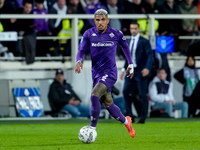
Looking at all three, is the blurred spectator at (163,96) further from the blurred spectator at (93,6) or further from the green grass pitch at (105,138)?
the green grass pitch at (105,138)

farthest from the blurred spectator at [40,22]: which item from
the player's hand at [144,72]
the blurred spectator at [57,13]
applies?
the player's hand at [144,72]

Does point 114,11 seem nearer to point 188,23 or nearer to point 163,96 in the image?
point 188,23

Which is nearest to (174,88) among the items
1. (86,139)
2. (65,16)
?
(65,16)

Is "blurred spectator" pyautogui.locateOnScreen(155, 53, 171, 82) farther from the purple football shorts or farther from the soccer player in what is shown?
the purple football shorts

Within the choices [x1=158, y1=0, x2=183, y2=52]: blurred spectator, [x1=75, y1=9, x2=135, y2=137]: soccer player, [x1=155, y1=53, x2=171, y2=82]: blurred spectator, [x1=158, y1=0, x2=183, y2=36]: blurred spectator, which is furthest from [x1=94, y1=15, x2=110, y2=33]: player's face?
[x1=158, y1=0, x2=183, y2=36]: blurred spectator

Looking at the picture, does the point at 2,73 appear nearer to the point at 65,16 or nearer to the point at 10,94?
the point at 10,94

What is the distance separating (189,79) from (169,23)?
6.22 ft

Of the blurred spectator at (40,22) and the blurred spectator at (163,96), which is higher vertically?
the blurred spectator at (40,22)

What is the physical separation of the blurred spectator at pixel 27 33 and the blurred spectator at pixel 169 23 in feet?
12.7

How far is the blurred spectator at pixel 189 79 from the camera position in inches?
685

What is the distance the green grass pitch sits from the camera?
353 inches

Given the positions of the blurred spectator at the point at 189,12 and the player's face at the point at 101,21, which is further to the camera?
the blurred spectator at the point at 189,12

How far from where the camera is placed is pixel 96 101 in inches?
381

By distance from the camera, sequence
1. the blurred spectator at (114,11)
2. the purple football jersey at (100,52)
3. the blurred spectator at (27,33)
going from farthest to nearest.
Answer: the blurred spectator at (114,11)
the blurred spectator at (27,33)
the purple football jersey at (100,52)
